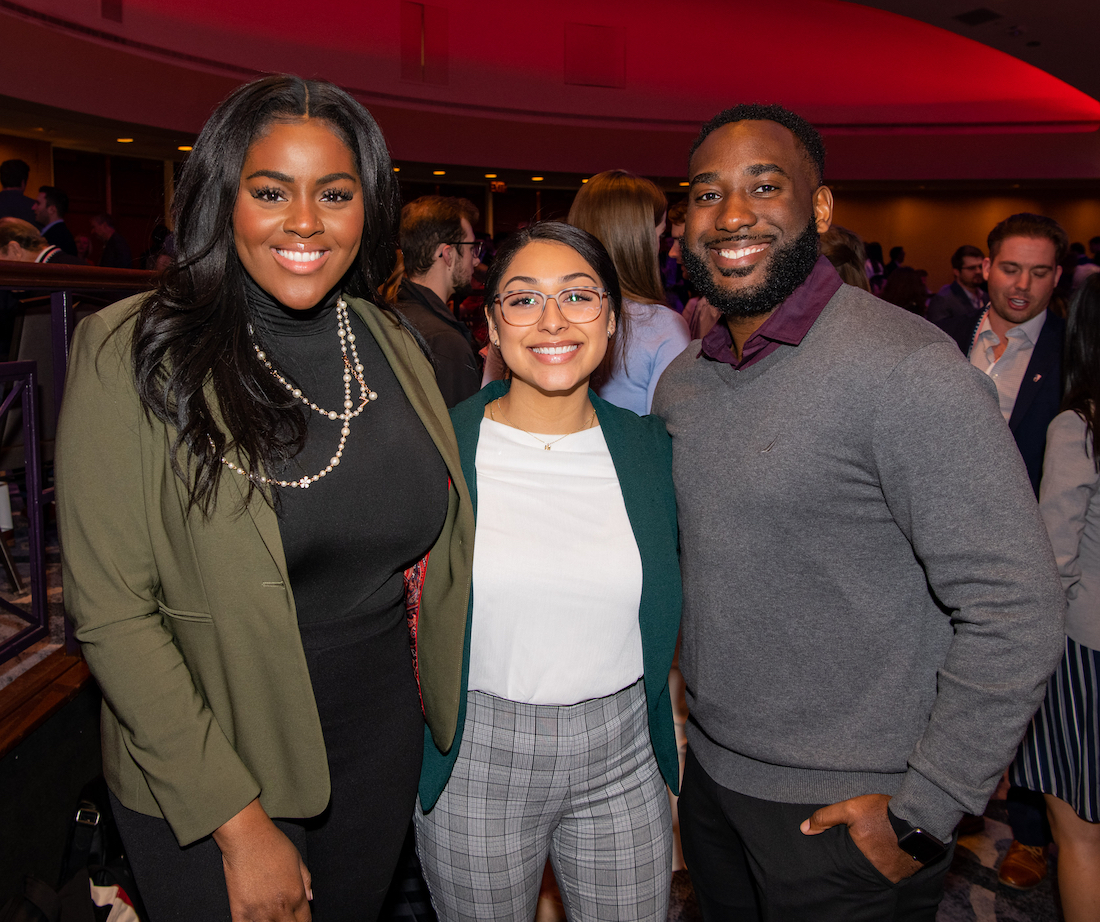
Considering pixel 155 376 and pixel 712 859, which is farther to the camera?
pixel 712 859

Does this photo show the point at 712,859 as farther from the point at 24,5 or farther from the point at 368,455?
the point at 24,5

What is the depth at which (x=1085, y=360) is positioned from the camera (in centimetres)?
224

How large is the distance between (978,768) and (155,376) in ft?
4.74

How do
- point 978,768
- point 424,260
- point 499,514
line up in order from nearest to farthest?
point 978,768
point 499,514
point 424,260

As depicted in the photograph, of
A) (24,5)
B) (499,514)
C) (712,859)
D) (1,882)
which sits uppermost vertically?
(24,5)

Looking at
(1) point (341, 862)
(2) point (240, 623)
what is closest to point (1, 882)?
(1) point (341, 862)

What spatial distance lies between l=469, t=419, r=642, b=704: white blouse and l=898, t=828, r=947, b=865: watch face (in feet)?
1.84

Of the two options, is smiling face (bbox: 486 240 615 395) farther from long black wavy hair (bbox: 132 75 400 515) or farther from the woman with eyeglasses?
long black wavy hair (bbox: 132 75 400 515)

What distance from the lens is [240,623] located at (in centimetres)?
128

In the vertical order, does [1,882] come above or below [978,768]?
below

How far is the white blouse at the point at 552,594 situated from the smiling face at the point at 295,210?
1.75 feet

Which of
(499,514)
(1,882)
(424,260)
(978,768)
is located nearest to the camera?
(978,768)

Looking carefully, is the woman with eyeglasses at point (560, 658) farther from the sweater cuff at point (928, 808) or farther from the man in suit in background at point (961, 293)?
the man in suit in background at point (961, 293)

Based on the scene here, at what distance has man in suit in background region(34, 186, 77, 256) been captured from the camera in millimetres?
6527
